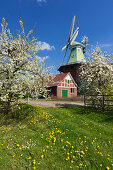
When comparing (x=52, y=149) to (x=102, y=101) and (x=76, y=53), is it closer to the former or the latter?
(x=102, y=101)

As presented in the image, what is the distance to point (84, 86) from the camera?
1401 centimetres

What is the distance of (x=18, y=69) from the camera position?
21.5 ft

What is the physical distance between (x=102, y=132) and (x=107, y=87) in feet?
25.0

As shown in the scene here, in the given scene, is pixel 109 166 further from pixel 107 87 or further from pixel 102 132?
pixel 107 87

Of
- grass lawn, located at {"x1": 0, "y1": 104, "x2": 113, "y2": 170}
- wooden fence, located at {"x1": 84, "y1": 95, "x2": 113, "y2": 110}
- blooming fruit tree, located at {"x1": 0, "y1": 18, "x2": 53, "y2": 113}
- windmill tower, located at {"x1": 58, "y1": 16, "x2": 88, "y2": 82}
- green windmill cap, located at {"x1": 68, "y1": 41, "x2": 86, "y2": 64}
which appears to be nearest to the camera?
grass lawn, located at {"x1": 0, "y1": 104, "x2": 113, "y2": 170}

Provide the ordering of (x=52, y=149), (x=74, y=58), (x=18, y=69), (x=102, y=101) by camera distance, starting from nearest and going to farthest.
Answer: (x=52, y=149)
(x=18, y=69)
(x=102, y=101)
(x=74, y=58)

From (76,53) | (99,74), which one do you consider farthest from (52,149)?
(76,53)

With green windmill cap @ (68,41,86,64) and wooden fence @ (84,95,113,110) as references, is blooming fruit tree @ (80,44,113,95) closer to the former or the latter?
wooden fence @ (84,95,113,110)

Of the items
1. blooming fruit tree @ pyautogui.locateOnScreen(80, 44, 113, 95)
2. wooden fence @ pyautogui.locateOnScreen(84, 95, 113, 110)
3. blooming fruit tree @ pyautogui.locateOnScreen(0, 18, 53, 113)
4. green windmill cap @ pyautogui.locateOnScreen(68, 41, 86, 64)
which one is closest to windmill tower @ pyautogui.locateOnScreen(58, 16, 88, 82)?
green windmill cap @ pyautogui.locateOnScreen(68, 41, 86, 64)

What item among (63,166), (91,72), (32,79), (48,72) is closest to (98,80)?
(91,72)

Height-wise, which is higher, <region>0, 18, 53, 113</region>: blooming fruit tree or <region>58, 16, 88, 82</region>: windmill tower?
<region>58, 16, 88, 82</region>: windmill tower

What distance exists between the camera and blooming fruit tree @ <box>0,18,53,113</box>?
601 centimetres

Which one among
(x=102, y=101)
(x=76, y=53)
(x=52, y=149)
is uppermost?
(x=76, y=53)

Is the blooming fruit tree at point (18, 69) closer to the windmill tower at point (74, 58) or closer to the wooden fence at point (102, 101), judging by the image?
the wooden fence at point (102, 101)
